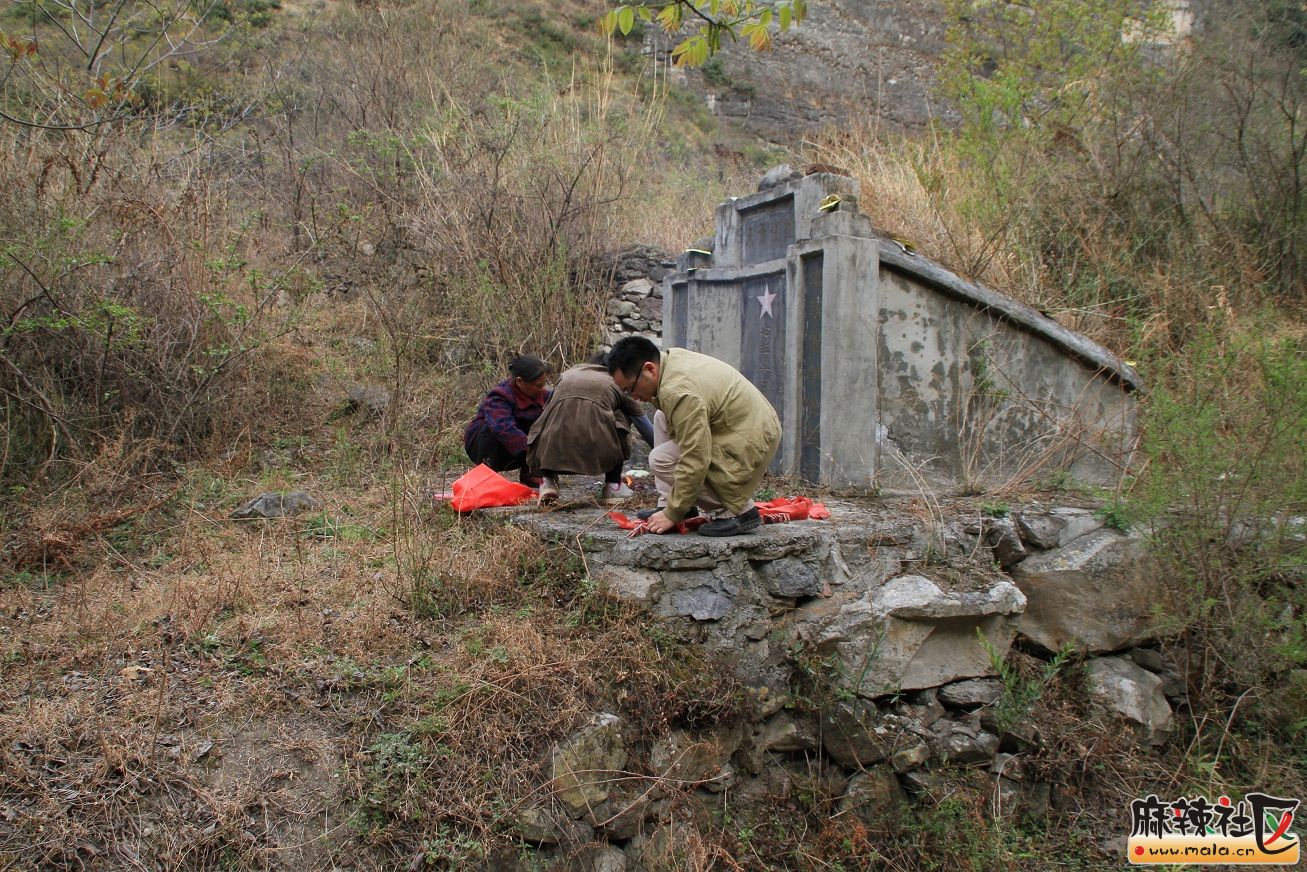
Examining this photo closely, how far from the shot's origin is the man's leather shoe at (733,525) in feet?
15.1

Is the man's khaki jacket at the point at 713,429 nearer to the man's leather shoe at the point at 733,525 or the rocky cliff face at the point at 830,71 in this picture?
the man's leather shoe at the point at 733,525

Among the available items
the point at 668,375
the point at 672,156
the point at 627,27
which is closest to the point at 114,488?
the point at 668,375

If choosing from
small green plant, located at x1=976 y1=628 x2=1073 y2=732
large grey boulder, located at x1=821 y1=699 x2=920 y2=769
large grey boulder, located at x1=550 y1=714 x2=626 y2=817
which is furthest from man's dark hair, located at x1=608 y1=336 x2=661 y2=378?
small green plant, located at x1=976 y1=628 x2=1073 y2=732

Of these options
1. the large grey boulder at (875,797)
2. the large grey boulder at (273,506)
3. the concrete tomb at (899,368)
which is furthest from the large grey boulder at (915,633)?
the large grey boulder at (273,506)

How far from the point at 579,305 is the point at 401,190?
297cm

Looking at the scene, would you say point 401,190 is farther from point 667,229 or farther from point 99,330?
point 99,330

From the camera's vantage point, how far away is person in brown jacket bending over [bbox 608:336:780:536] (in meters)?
4.36

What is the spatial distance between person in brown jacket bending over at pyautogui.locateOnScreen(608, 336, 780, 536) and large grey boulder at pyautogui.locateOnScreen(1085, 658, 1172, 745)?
2.27m

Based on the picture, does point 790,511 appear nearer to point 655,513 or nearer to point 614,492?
point 655,513

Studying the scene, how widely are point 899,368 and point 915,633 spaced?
195 centimetres

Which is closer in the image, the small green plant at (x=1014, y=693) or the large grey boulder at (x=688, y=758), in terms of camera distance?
the large grey boulder at (x=688, y=758)

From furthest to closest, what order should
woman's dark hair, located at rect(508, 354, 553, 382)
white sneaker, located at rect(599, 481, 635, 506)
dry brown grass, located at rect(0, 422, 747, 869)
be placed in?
woman's dark hair, located at rect(508, 354, 553, 382)
white sneaker, located at rect(599, 481, 635, 506)
dry brown grass, located at rect(0, 422, 747, 869)

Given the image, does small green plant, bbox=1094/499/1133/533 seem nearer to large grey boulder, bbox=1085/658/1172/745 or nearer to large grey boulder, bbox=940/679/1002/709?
large grey boulder, bbox=1085/658/1172/745

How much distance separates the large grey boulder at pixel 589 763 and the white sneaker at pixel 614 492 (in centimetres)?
199
